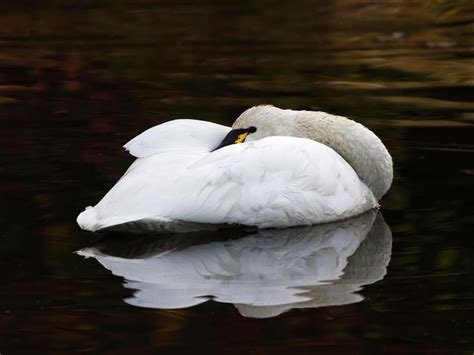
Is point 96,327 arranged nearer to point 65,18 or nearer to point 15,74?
point 15,74

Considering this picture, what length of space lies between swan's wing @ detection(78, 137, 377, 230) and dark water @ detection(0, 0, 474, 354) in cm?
15

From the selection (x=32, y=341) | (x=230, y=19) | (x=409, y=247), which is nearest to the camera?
(x=32, y=341)

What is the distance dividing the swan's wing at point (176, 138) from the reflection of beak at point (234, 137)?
48 millimetres

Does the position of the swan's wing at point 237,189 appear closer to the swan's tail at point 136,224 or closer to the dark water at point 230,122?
the swan's tail at point 136,224

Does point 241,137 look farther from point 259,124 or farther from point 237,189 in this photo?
point 237,189

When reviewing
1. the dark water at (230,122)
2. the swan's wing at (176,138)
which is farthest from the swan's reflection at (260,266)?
the swan's wing at (176,138)

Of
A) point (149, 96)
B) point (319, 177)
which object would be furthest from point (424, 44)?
point (319, 177)

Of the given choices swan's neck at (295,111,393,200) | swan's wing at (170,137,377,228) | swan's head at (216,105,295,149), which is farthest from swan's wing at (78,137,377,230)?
swan's head at (216,105,295,149)

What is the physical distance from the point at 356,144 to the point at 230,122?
1.97m

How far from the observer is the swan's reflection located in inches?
211

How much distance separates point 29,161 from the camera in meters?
8.07

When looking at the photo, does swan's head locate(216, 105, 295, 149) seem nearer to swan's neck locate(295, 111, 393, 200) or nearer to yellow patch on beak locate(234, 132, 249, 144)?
yellow patch on beak locate(234, 132, 249, 144)

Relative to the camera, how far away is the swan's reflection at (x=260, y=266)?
5359mm

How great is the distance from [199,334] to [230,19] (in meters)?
9.78
